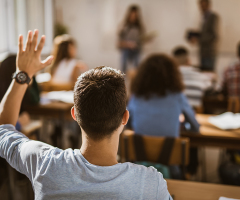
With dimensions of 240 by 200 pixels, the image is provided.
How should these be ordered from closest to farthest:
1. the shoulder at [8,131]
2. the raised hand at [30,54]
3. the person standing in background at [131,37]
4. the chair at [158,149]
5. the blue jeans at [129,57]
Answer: the shoulder at [8,131] < the raised hand at [30,54] < the chair at [158,149] < the person standing in background at [131,37] < the blue jeans at [129,57]

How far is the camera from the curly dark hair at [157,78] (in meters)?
2.16

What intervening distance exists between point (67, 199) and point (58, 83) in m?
3.29

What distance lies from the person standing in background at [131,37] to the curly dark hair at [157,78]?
4871 mm

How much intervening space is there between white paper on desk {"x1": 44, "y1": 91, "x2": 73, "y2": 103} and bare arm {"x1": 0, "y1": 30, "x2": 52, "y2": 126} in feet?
7.31

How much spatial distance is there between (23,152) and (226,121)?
1.98 metres

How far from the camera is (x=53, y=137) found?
11.7 feet

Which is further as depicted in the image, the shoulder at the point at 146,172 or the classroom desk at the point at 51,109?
the classroom desk at the point at 51,109

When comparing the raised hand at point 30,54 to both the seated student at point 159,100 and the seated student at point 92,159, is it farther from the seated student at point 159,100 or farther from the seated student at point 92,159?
the seated student at point 159,100

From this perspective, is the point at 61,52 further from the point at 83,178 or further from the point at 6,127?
the point at 83,178

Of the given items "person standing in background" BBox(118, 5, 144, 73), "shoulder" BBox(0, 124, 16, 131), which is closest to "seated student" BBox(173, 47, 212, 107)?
"shoulder" BBox(0, 124, 16, 131)

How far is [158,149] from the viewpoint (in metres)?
1.83

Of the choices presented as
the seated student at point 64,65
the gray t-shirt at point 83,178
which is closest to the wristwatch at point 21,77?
the gray t-shirt at point 83,178

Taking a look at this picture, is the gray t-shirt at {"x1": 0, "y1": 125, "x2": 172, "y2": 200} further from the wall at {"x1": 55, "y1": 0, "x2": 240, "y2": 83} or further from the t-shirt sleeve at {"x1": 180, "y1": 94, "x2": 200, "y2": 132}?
the wall at {"x1": 55, "y1": 0, "x2": 240, "y2": 83}

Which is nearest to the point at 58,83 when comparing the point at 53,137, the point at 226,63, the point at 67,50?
the point at 67,50
